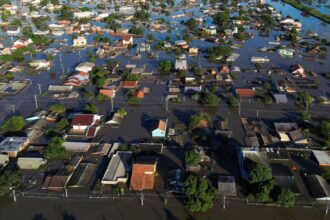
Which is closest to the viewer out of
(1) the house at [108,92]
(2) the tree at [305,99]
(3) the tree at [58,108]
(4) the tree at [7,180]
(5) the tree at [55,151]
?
(4) the tree at [7,180]

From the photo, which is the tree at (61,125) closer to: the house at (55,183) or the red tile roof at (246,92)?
the house at (55,183)

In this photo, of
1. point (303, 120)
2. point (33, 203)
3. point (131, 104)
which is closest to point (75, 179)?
point (33, 203)

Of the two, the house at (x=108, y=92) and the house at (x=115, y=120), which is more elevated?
the house at (x=108, y=92)

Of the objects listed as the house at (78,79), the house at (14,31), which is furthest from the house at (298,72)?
the house at (14,31)

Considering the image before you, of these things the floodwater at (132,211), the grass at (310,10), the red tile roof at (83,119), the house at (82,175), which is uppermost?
the grass at (310,10)

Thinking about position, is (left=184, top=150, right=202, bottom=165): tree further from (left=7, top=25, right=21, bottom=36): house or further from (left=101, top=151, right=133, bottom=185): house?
(left=7, top=25, right=21, bottom=36): house

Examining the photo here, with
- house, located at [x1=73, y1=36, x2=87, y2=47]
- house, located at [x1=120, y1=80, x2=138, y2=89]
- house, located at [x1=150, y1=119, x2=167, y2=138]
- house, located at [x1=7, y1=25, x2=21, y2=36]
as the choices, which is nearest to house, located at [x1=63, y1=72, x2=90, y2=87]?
house, located at [x1=120, y1=80, x2=138, y2=89]
